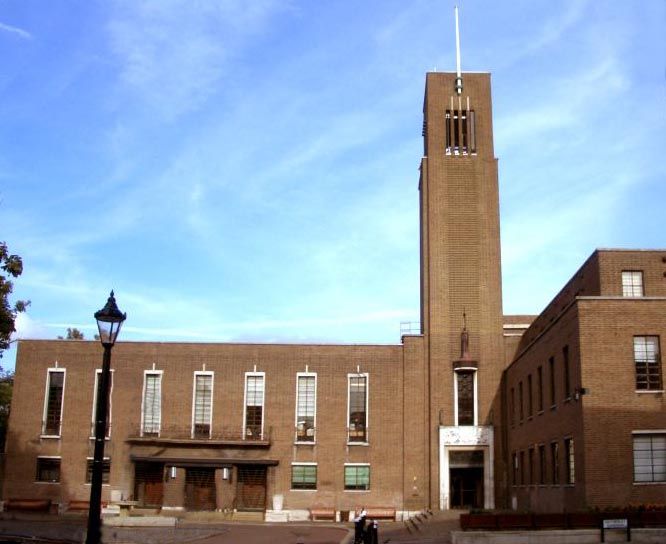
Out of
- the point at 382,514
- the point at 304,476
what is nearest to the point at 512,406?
the point at 382,514

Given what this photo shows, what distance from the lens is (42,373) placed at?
50812 millimetres

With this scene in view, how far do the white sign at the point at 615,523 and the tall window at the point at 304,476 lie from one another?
25.6 meters

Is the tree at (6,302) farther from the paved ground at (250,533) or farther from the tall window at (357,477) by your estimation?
the tall window at (357,477)

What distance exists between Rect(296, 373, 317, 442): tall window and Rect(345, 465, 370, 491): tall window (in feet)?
8.94

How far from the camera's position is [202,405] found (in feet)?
163

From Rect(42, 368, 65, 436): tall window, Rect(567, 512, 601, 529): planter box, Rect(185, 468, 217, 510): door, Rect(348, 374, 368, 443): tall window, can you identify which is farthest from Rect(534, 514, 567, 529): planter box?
Rect(42, 368, 65, 436): tall window

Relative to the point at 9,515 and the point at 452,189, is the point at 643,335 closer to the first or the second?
the point at 452,189

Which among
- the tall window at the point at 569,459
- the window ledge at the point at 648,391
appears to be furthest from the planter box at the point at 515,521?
the window ledge at the point at 648,391

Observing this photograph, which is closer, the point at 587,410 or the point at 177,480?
the point at 587,410

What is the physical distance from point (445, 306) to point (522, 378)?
27.1 feet

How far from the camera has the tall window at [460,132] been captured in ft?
168

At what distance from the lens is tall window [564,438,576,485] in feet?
99.5

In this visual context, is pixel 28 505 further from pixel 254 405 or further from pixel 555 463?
pixel 555 463

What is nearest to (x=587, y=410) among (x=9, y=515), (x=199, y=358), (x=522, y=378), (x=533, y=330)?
(x=522, y=378)
